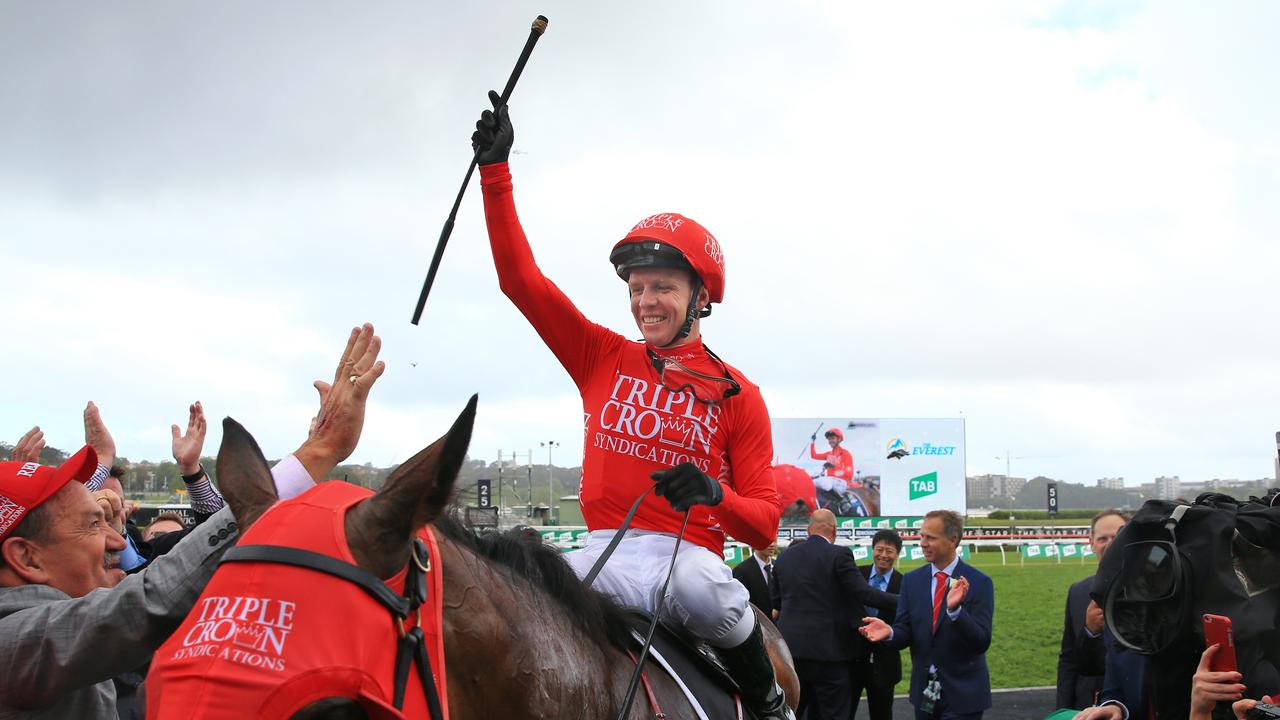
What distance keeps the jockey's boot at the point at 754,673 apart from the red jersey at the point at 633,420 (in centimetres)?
35

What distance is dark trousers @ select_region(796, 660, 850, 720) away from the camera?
8156 millimetres

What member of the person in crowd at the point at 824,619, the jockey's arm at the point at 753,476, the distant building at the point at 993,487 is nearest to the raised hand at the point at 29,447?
the jockey's arm at the point at 753,476

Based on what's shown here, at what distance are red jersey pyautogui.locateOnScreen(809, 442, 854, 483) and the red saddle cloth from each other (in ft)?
112

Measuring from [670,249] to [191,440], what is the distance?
2047 millimetres

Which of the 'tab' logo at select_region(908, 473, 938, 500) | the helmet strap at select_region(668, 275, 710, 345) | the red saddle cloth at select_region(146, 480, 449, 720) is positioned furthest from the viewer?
the 'tab' logo at select_region(908, 473, 938, 500)

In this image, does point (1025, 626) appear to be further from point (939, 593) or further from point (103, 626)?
point (103, 626)

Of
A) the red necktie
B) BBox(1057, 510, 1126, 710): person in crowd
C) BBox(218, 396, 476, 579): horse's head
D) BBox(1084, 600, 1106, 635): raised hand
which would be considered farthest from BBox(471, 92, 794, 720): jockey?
the red necktie

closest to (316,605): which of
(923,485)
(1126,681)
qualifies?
(1126,681)

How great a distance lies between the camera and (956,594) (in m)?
6.89

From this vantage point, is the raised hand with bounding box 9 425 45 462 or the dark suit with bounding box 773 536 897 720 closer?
the raised hand with bounding box 9 425 45 462

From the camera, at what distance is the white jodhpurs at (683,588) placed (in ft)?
9.72

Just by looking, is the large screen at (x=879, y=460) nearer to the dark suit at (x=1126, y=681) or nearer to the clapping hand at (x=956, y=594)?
the clapping hand at (x=956, y=594)

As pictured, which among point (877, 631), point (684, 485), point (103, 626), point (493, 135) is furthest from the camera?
point (877, 631)

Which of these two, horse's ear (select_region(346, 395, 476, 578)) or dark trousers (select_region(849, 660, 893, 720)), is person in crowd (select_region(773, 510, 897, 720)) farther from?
horse's ear (select_region(346, 395, 476, 578))
